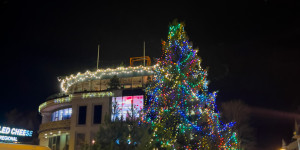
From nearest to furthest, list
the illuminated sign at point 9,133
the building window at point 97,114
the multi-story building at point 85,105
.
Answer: the building window at point 97,114, the multi-story building at point 85,105, the illuminated sign at point 9,133

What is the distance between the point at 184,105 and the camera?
1627 cm

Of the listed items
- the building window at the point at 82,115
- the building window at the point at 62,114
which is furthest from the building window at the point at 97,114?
the building window at the point at 62,114

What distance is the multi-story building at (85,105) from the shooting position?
90.8 ft

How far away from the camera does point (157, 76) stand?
17.3 metres

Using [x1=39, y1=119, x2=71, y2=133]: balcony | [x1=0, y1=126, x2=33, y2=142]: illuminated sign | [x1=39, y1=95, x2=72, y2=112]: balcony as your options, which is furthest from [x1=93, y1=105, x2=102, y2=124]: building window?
[x1=0, y1=126, x2=33, y2=142]: illuminated sign

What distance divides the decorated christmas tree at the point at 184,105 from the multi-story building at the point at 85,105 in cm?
971

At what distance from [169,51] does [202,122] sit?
4838mm

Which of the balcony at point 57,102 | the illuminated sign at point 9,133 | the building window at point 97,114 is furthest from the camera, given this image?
the balcony at point 57,102

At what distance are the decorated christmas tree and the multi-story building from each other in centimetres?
971

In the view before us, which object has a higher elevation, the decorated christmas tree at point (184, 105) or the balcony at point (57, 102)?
the balcony at point (57, 102)

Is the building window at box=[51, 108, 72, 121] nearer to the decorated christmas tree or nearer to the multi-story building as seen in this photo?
the multi-story building

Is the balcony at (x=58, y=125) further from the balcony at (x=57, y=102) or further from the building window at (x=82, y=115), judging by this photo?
the balcony at (x=57, y=102)

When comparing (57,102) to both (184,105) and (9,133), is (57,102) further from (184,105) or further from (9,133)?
(184,105)

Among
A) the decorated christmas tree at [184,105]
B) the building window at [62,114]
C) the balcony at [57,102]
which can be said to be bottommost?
the decorated christmas tree at [184,105]
